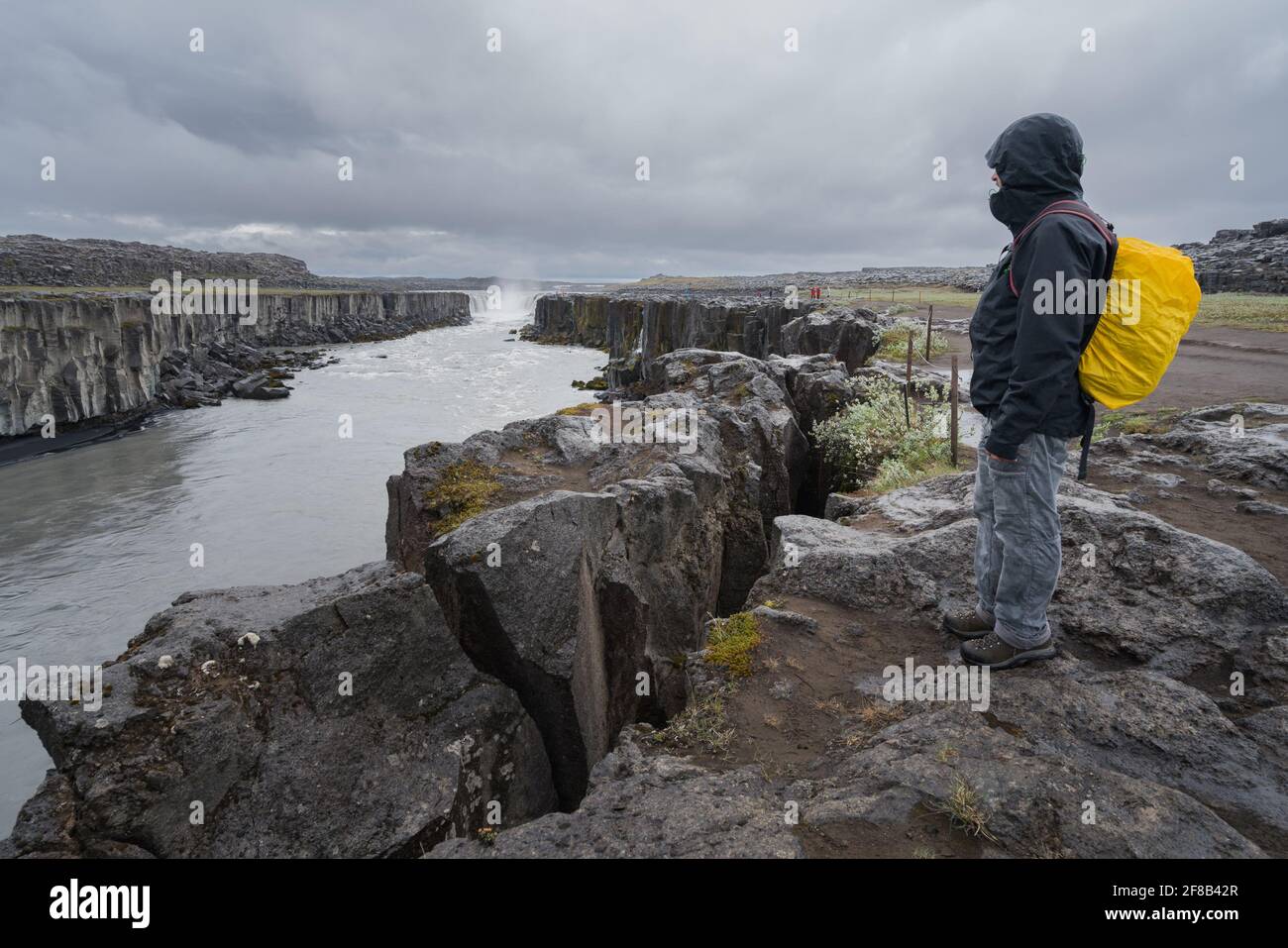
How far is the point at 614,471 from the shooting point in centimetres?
1095

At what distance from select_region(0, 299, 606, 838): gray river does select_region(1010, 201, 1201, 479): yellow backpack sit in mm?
15944

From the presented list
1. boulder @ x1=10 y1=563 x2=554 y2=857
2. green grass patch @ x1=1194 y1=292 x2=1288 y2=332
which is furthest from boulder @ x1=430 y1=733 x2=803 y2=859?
green grass patch @ x1=1194 y1=292 x2=1288 y2=332

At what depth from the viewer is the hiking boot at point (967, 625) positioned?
19.9 ft

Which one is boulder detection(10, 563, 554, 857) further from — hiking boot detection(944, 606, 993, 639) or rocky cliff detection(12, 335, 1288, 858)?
hiking boot detection(944, 606, 993, 639)

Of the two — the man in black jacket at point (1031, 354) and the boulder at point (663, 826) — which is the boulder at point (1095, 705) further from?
the man in black jacket at point (1031, 354)

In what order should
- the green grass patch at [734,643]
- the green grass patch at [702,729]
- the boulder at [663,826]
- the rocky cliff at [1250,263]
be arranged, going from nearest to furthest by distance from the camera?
the boulder at [663,826] → the green grass patch at [702,729] → the green grass patch at [734,643] → the rocky cliff at [1250,263]

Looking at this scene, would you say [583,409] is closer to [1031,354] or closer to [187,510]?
[1031,354]

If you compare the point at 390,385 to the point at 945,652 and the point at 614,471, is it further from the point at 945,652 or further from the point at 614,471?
the point at 945,652

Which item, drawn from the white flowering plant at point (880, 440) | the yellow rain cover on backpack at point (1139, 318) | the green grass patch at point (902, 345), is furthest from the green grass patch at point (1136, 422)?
the green grass patch at point (902, 345)

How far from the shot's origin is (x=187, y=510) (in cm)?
2644

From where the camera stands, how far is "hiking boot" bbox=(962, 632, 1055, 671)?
541 centimetres

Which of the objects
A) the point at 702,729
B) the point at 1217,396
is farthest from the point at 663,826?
the point at 1217,396

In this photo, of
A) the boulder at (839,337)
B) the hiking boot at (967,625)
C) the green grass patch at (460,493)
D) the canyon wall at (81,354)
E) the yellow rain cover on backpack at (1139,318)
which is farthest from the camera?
the canyon wall at (81,354)
